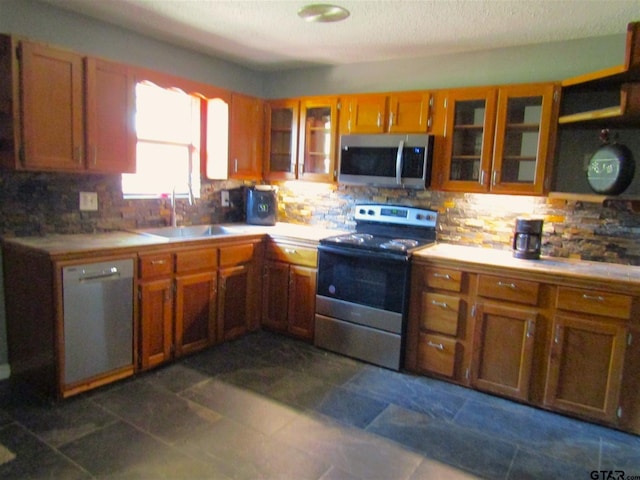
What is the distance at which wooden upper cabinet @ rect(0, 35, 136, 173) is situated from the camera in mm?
2459

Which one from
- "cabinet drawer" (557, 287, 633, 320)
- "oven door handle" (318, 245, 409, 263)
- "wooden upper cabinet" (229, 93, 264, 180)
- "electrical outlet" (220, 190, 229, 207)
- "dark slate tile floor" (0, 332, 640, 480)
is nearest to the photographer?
"dark slate tile floor" (0, 332, 640, 480)

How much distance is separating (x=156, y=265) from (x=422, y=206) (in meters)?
2.05

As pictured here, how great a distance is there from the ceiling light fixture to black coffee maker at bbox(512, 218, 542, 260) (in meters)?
→ 1.73

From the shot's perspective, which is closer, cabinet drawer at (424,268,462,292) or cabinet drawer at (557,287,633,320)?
cabinet drawer at (557,287,633,320)

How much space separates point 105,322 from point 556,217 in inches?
119

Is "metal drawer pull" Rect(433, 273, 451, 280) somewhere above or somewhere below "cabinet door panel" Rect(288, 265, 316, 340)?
above

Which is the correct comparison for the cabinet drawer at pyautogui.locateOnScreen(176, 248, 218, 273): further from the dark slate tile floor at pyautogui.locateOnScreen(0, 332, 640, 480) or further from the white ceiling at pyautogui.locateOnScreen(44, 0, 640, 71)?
the white ceiling at pyautogui.locateOnScreen(44, 0, 640, 71)

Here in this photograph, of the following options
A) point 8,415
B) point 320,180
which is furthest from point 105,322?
point 320,180

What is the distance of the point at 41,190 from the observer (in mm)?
2846

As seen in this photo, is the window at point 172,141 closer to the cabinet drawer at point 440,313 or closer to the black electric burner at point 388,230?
the black electric burner at point 388,230

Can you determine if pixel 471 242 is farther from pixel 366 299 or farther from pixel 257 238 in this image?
pixel 257 238

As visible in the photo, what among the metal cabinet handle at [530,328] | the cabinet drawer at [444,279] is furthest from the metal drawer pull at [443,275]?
the metal cabinet handle at [530,328]

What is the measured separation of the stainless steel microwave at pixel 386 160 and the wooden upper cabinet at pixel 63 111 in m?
1.58

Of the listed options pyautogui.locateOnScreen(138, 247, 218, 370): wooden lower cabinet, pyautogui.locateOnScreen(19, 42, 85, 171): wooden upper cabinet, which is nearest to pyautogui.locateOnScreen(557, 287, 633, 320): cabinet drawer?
pyautogui.locateOnScreen(138, 247, 218, 370): wooden lower cabinet
